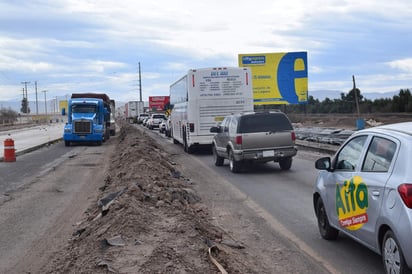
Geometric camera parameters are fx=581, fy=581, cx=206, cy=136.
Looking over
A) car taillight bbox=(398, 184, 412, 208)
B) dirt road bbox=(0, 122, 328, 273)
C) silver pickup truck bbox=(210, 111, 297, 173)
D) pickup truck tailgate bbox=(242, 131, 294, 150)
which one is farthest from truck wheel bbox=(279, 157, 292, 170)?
car taillight bbox=(398, 184, 412, 208)

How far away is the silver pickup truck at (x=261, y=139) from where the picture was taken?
57.3 feet

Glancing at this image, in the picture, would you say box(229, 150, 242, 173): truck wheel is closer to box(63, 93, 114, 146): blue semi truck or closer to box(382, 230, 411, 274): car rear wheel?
box(382, 230, 411, 274): car rear wheel

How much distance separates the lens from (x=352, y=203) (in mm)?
6961

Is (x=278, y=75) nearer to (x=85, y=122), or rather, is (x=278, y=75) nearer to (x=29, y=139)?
(x=85, y=122)

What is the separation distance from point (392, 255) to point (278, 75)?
40.6m

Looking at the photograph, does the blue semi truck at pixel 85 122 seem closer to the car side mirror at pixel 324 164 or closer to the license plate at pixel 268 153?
→ the license plate at pixel 268 153

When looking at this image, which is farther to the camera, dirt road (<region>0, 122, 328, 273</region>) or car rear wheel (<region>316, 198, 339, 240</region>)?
car rear wheel (<region>316, 198, 339, 240</region>)

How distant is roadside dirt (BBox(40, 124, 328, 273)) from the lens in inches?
256

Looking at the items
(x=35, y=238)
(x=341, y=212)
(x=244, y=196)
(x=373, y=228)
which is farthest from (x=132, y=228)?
(x=244, y=196)

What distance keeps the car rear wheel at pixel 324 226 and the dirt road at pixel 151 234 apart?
0.53 meters

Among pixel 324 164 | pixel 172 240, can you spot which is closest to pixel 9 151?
pixel 172 240

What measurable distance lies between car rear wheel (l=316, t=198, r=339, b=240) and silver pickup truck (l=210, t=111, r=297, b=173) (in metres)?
8.84

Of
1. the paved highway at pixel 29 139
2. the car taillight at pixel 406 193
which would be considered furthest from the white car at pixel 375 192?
the paved highway at pixel 29 139

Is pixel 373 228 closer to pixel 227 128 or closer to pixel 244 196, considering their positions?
pixel 244 196
